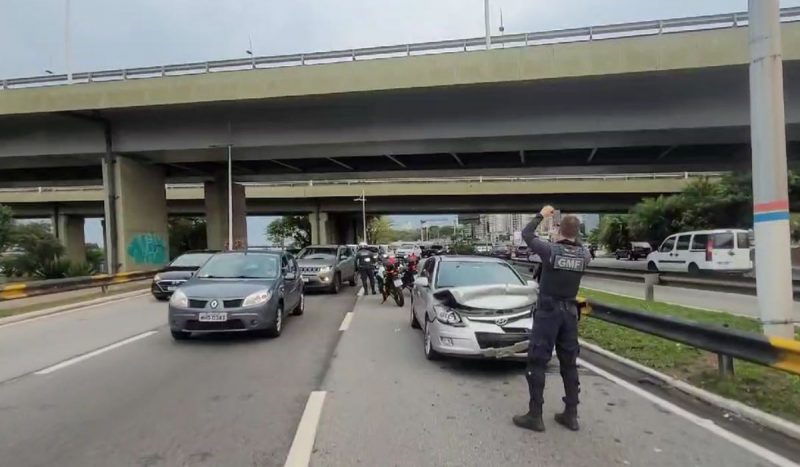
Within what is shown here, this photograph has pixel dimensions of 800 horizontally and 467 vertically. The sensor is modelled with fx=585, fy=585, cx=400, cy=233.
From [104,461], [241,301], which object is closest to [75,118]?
[241,301]

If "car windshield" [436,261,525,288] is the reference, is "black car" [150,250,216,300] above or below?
below

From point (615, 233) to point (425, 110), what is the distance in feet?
202

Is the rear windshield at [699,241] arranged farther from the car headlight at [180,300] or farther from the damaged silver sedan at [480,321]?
the car headlight at [180,300]

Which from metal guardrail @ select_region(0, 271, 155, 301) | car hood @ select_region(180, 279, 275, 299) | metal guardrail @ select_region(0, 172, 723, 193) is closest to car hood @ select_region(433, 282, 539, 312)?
car hood @ select_region(180, 279, 275, 299)

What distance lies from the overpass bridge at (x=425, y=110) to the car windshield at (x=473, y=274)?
37.6 ft

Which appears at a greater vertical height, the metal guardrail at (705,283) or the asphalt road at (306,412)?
the metal guardrail at (705,283)

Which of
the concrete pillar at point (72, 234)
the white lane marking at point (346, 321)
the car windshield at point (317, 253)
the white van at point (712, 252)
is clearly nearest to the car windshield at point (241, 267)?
the white lane marking at point (346, 321)

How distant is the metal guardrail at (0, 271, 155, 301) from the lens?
14.9 meters

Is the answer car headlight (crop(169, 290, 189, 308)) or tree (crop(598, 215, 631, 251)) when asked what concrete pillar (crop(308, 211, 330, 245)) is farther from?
car headlight (crop(169, 290, 189, 308))

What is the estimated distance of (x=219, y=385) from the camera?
6727 mm

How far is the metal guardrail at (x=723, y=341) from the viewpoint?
17.7ft

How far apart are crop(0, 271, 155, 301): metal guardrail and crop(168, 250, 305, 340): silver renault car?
24.4 ft

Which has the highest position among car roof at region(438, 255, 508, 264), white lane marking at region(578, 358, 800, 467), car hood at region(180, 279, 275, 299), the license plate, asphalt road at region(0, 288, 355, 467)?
car roof at region(438, 255, 508, 264)

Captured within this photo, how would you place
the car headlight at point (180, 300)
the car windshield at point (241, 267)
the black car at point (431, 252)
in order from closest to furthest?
the car headlight at point (180, 300), the car windshield at point (241, 267), the black car at point (431, 252)
